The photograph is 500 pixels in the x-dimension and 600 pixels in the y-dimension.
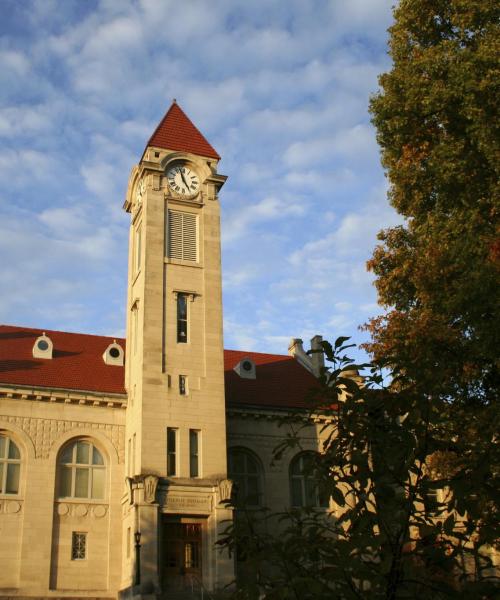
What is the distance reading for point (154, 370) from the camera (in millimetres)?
31469

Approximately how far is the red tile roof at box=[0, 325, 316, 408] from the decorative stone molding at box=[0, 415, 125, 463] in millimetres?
1526

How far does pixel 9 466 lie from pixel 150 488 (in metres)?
6.68

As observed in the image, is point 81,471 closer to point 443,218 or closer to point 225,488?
point 225,488

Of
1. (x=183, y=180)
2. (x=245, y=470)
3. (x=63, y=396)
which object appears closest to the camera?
(x=63, y=396)

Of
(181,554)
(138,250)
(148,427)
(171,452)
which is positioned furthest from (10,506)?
(138,250)

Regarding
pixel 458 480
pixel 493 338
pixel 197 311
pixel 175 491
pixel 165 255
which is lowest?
pixel 458 480

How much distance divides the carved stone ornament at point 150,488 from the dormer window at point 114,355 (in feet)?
28.2

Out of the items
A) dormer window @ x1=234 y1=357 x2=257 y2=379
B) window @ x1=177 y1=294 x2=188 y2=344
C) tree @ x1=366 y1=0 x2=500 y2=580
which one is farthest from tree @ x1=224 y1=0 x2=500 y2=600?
dormer window @ x1=234 y1=357 x2=257 y2=379

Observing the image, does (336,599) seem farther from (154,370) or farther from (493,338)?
(154,370)

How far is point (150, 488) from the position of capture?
2850 centimetres

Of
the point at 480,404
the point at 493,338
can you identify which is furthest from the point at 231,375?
the point at 493,338

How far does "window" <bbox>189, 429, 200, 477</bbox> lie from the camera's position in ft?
100

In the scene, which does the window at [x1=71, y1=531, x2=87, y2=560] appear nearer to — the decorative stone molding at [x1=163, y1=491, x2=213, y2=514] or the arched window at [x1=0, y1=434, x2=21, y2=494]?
the arched window at [x1=0, y1=434, x2=21, y2=494]

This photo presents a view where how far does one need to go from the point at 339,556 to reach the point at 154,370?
26.2 metres
